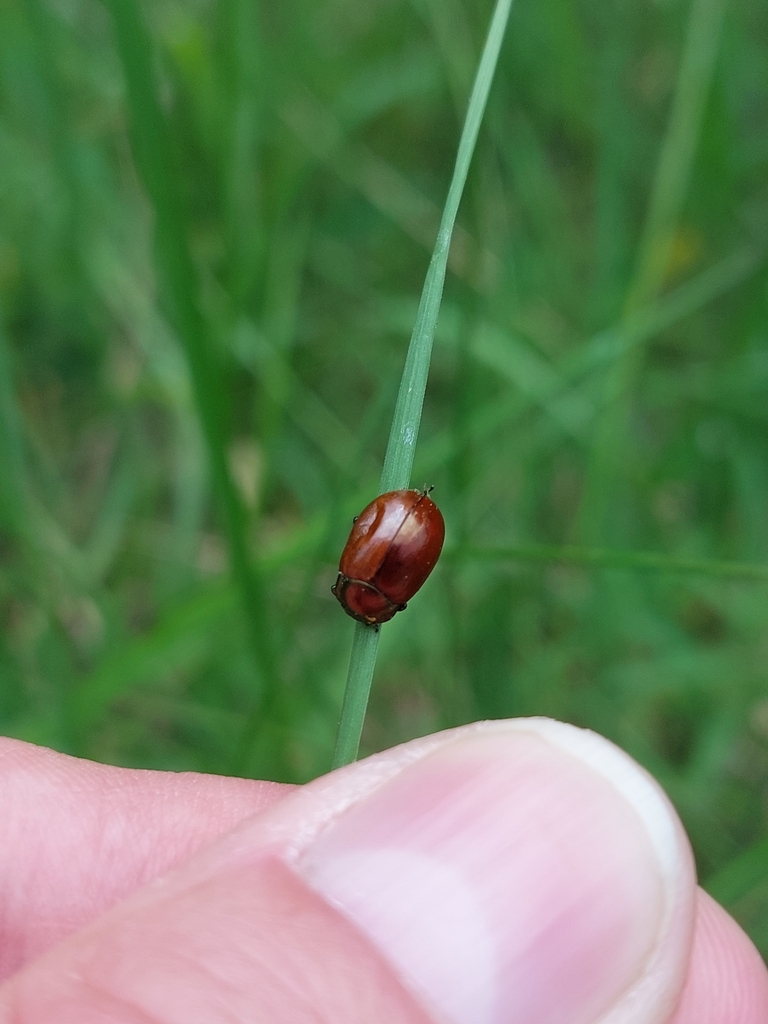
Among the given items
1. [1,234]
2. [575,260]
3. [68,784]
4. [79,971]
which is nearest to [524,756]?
[79,971]

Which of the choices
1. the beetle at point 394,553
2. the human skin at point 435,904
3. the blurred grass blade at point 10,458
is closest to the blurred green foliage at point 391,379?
the blurred grass blade at point 10,458

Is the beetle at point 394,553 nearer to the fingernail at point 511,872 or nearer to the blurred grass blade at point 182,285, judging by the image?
the blurred grass blade at point 182,285

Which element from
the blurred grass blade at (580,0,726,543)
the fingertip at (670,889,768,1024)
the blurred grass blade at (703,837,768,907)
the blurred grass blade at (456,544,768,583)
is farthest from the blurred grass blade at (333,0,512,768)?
the blurred grass blade at (580,0,726,543)

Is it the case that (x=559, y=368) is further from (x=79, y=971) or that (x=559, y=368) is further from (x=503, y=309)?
(x=79, y=971)

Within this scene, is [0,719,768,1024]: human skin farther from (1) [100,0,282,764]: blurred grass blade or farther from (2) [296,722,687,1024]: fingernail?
(1) [100,0,282,764]: blurred grass blade

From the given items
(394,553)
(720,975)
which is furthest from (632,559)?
(720,975)

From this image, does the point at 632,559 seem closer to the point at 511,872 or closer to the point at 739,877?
the point at 511,872
